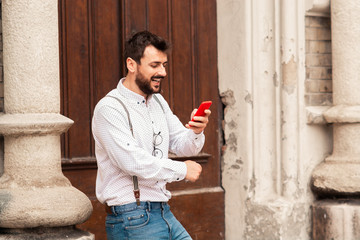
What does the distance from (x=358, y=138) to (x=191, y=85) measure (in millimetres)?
1394

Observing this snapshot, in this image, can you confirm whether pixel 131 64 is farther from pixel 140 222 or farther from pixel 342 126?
pixel 342 126

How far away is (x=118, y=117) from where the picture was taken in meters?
3.80

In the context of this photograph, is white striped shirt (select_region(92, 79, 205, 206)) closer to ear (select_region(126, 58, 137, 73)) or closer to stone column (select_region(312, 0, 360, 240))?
ear (select_region(126, 58, 137, 73))

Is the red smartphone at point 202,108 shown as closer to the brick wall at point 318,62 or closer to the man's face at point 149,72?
the man's face at point 149,72

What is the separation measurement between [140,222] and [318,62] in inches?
110

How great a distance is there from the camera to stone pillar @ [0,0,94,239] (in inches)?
169

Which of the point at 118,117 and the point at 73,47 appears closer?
the point at 118,117

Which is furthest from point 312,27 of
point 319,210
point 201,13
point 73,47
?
point 73,47

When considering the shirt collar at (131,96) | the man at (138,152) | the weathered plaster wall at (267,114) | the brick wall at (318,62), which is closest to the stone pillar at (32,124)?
the man at (138,152)

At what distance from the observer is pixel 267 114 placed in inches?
230

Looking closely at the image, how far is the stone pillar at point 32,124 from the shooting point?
430cm

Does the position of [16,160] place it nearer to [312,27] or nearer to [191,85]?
[191,85]

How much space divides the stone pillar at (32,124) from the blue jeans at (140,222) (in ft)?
1.82

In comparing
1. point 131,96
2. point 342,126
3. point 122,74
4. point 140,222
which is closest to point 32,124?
point 131,96
